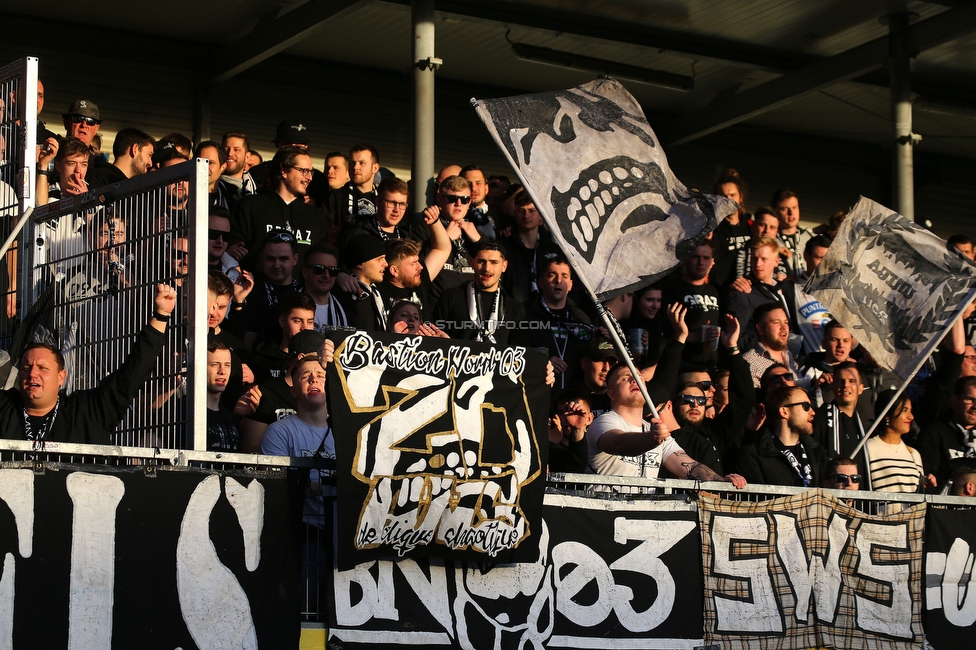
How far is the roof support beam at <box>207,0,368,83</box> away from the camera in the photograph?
46.1 ft

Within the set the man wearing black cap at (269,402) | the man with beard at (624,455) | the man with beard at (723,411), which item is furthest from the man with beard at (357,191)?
the man with beard at (624,455)

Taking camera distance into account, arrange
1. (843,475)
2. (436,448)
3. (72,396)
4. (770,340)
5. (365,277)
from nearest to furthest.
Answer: (72,396) → (436,448) → (843,475) → (365,277) → (770,340)

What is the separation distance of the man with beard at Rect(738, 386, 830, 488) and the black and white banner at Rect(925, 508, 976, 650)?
0.82 meters

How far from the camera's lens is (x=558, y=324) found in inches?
427

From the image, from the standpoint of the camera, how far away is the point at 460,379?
24.8ft

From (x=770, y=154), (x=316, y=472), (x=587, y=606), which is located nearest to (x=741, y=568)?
(x=587, y=606)

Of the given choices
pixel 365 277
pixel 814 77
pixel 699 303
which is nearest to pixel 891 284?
pixel 699 303

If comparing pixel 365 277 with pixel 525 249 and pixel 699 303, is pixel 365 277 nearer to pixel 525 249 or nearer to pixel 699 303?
pixel 525 249

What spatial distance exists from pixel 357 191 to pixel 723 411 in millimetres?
3603

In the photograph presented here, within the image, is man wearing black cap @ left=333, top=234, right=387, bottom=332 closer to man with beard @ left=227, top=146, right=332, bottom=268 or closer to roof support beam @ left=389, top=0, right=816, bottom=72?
man with beard @ left=227, top=146, right=332, bottom=268

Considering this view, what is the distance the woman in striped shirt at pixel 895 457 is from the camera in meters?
10.4

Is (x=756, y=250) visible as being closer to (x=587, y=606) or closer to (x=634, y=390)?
(x=634, y=390)

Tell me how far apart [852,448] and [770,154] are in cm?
1028

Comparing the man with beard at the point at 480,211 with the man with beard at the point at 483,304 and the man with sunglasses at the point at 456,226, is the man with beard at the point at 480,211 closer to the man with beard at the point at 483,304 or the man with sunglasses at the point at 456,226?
the man with sunglasses at the point at 456,226
